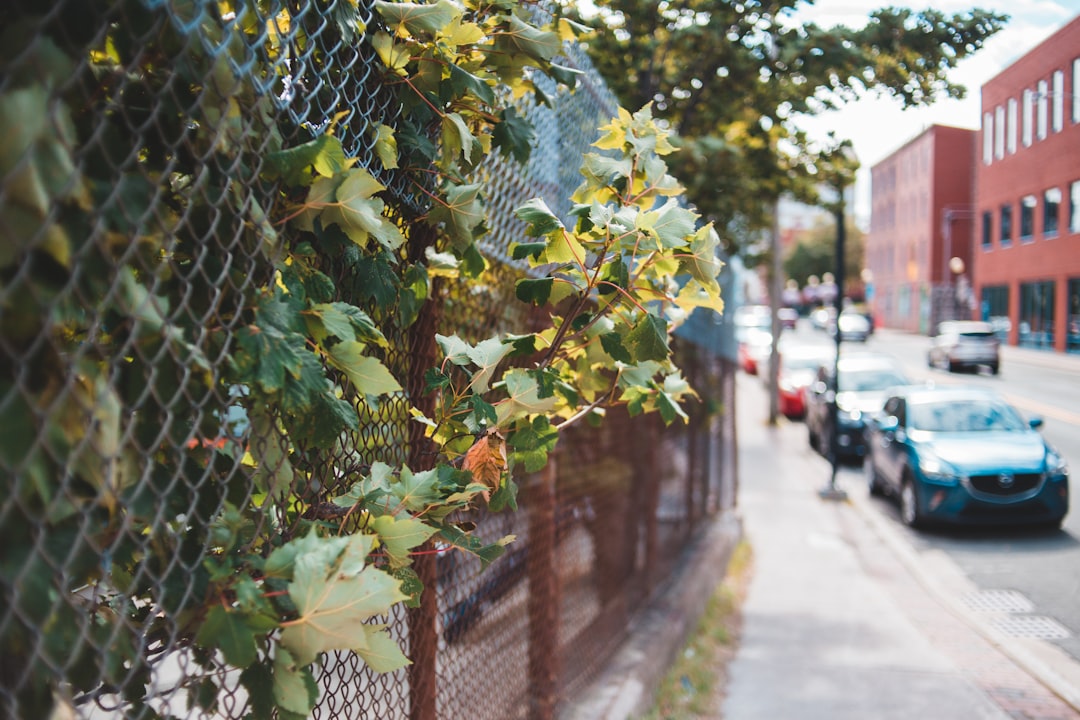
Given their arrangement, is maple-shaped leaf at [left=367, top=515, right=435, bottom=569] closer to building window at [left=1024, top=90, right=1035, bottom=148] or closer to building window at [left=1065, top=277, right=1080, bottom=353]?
building window at [left=1024, top=90, right=1035, bottom=148]

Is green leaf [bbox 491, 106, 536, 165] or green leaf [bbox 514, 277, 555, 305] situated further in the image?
green leaf [bbox 491, 106, 536, 165]

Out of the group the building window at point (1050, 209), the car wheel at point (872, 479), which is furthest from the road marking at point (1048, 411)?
the building window at point (1050, 209)

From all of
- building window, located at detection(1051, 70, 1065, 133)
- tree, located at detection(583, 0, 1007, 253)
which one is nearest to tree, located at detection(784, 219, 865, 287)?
building window, located at detection(1051, 70, 1065, 133)

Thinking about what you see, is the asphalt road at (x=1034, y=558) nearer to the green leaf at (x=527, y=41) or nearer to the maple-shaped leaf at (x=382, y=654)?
the green leaf at (x=527, y=41)

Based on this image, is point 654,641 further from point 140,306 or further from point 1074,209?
point 1074,209

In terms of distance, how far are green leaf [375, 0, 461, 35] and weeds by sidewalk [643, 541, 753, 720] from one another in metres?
3.82

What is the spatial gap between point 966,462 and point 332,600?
397 inches

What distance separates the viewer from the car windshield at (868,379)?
1620 centimetres

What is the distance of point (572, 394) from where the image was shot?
7.57 feet

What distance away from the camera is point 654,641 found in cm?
524

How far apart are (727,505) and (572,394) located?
345 inches

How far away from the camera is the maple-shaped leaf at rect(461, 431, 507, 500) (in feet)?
6.62

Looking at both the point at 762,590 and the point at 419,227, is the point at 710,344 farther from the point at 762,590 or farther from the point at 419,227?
the point at 419,227

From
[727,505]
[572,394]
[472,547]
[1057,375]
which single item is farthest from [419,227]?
[1057,375]
